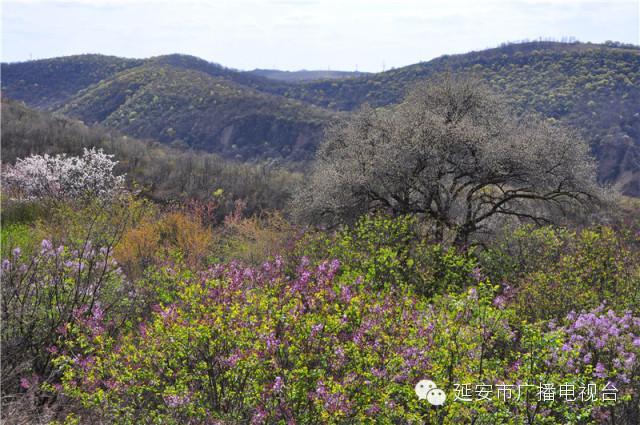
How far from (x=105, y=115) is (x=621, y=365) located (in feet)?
379

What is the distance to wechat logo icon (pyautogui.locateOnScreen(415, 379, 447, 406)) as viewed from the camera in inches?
201

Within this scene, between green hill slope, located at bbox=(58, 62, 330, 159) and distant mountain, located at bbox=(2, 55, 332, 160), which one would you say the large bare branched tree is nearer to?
distant mountain, located at bbox=(2, 55, 332, 160)

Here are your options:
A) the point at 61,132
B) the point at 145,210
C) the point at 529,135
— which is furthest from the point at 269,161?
the point at 529,135

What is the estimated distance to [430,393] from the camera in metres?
5.20

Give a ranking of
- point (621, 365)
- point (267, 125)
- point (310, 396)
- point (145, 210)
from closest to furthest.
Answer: point (310, 396), point (621, 365), point (145, 210), point (267, 125)

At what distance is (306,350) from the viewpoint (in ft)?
18.1

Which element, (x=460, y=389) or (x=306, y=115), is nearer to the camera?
(x=460, y=389)

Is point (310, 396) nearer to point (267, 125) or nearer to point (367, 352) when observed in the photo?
point (367, 352)

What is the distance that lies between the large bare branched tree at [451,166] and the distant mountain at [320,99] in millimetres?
45230

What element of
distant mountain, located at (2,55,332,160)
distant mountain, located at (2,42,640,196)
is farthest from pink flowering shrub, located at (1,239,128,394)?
distant mountain, located at (2,55,332,160)

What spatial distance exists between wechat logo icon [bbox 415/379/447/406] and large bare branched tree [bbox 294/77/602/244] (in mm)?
9156

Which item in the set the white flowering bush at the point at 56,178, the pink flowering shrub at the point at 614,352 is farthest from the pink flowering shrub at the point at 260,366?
the white flowering bush at the point at 56,178

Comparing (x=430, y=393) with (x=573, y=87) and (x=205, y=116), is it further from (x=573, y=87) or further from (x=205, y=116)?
(x=205, y=116)

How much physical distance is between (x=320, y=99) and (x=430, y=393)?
133m
